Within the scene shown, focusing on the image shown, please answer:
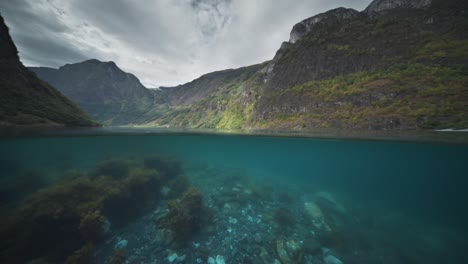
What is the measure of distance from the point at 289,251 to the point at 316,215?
15.7 ft

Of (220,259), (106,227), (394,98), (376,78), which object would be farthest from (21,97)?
(376,78)

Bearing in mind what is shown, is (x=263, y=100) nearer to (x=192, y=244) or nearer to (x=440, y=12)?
(x=440, y=12)

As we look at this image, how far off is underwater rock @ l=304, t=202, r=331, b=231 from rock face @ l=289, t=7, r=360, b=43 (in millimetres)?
105828

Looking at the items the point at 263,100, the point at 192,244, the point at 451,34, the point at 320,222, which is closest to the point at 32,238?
the point at 192,244

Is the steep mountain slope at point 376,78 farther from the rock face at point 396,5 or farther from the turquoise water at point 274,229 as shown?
the rock face at point 396,5

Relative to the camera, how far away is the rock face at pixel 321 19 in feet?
297

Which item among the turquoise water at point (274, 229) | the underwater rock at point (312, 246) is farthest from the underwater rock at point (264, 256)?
the underwater rock at point (312, 246)

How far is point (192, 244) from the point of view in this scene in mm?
7293

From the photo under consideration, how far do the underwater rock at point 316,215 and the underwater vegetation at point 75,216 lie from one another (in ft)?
23.9

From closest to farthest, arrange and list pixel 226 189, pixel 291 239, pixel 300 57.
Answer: pixel 291 239
pixel 226 189
pixel 300 57

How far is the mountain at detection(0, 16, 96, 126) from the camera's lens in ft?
105

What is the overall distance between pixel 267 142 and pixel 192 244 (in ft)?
78.7

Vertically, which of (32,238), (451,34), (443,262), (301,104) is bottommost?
(443,262)

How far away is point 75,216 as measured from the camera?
278 inches
